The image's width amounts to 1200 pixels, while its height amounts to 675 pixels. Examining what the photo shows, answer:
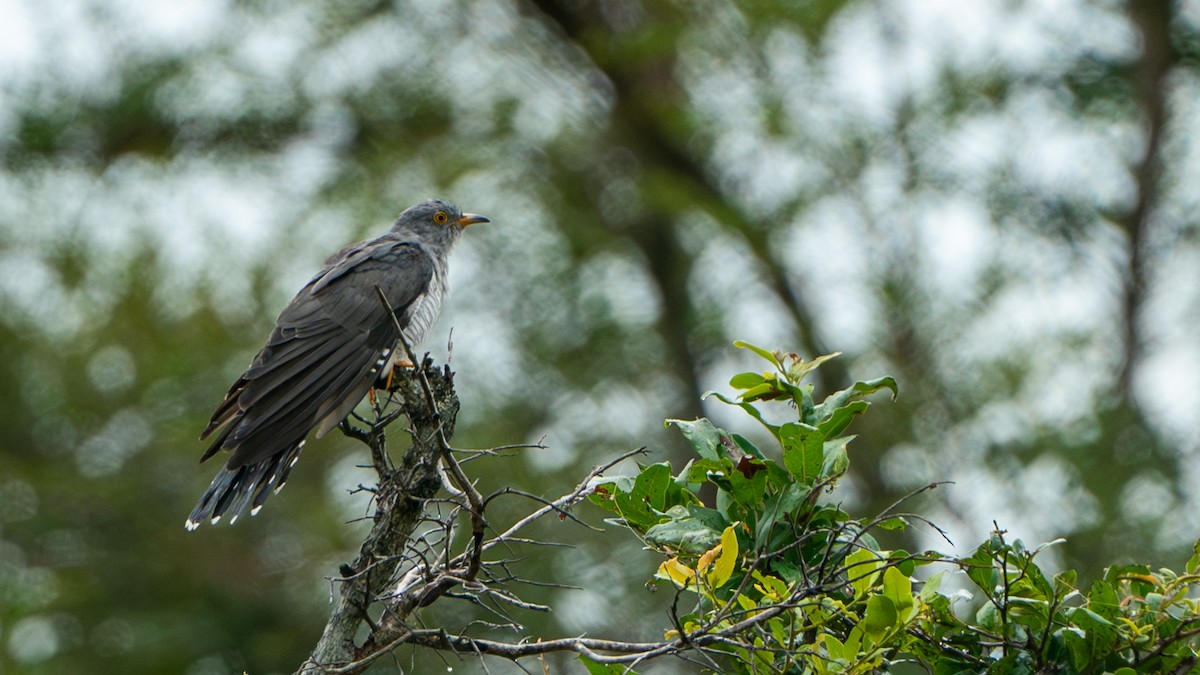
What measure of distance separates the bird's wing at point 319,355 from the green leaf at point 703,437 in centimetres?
185

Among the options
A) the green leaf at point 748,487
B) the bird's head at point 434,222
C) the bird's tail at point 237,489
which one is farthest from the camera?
the bird's head at point 434,222

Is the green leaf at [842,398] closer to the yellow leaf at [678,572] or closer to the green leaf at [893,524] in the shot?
the green leaf at [893,524]

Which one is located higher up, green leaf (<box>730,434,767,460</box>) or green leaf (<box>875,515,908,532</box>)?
green leaf (<box>730,434,767,460</box>)

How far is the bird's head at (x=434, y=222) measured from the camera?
6301mm

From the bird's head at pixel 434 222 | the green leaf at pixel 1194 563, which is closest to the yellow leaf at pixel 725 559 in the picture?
the green leaf at pixel 1194 563

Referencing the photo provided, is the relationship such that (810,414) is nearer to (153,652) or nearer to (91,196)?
(153,652)

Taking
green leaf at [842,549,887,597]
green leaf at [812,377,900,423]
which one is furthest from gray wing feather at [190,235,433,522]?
green leaf at [842,549,887,597]

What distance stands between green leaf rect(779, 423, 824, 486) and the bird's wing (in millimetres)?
2087

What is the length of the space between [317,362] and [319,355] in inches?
1.8

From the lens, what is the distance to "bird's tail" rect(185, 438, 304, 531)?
12.9 feet

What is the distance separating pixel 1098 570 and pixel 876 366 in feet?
6.72

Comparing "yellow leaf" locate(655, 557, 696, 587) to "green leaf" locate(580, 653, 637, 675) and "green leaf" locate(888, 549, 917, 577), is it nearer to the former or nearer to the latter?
"green leaf" locate(580, 653, 637, 675)

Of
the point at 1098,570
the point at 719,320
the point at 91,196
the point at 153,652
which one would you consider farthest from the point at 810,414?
the point at 91,196

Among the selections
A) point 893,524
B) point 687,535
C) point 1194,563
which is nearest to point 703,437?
point 687,535
